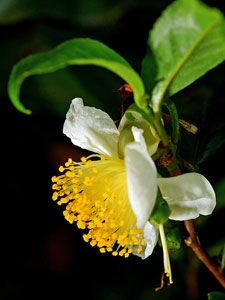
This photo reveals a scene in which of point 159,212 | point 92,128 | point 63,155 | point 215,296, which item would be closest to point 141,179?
point 159,212

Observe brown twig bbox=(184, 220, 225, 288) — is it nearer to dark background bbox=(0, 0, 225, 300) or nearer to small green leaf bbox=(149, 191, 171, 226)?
small green leaf bbox=(149, 191, 171, 226)

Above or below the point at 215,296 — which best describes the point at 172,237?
above

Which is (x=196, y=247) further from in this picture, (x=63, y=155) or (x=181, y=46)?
(x=63, y=155)

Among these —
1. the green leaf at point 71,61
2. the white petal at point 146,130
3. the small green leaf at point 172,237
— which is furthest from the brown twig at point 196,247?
the green leaf at point 71,61

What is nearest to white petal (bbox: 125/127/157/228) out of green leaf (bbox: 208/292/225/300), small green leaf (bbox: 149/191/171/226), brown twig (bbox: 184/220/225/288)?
small green leaf (bbox: 149/191/171/226)

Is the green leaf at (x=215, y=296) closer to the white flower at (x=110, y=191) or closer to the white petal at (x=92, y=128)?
the white flower at (x=110, y=191)

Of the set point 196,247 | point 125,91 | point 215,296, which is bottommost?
point 215,296
